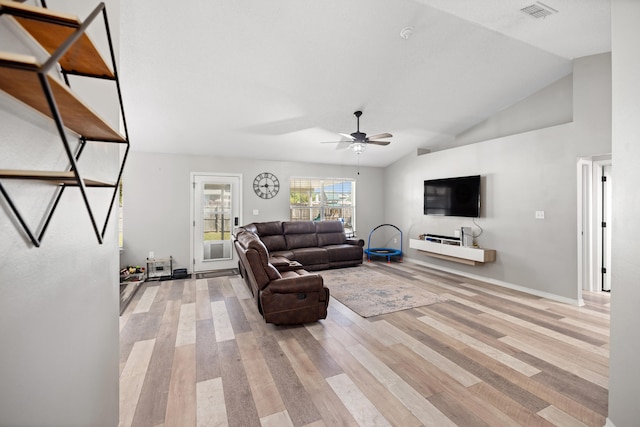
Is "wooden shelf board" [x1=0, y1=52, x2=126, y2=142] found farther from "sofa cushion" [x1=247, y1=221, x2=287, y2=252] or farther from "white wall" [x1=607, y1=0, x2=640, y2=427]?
"sofa cushion" [x1=247, y1=221, x2=287, y2=252]

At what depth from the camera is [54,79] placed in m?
0.66

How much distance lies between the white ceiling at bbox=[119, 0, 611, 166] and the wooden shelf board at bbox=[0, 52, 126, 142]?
7.45ft

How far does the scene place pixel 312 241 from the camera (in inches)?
262

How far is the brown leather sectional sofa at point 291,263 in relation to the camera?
323 cm

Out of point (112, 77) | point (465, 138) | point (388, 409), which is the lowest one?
point (388, 409)

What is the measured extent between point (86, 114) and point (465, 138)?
6482 millimetres

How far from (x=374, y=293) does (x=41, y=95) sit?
14.3ft

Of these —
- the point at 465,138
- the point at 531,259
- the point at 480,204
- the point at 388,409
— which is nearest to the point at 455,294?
the point at 531,259

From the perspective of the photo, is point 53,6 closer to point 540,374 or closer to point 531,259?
point 540,374

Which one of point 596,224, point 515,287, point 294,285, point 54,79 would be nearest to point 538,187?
point 596,224

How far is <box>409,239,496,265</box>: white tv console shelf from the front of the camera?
5000 mm

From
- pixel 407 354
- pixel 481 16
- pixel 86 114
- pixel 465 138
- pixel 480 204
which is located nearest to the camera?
pixel 86 114

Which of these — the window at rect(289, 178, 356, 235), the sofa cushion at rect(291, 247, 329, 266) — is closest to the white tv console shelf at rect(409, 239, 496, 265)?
the window at rect(289, 178, 356, 235)

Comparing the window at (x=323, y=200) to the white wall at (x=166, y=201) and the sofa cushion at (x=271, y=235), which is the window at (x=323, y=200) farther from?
the sofa cushion at (x=271, y=235)
